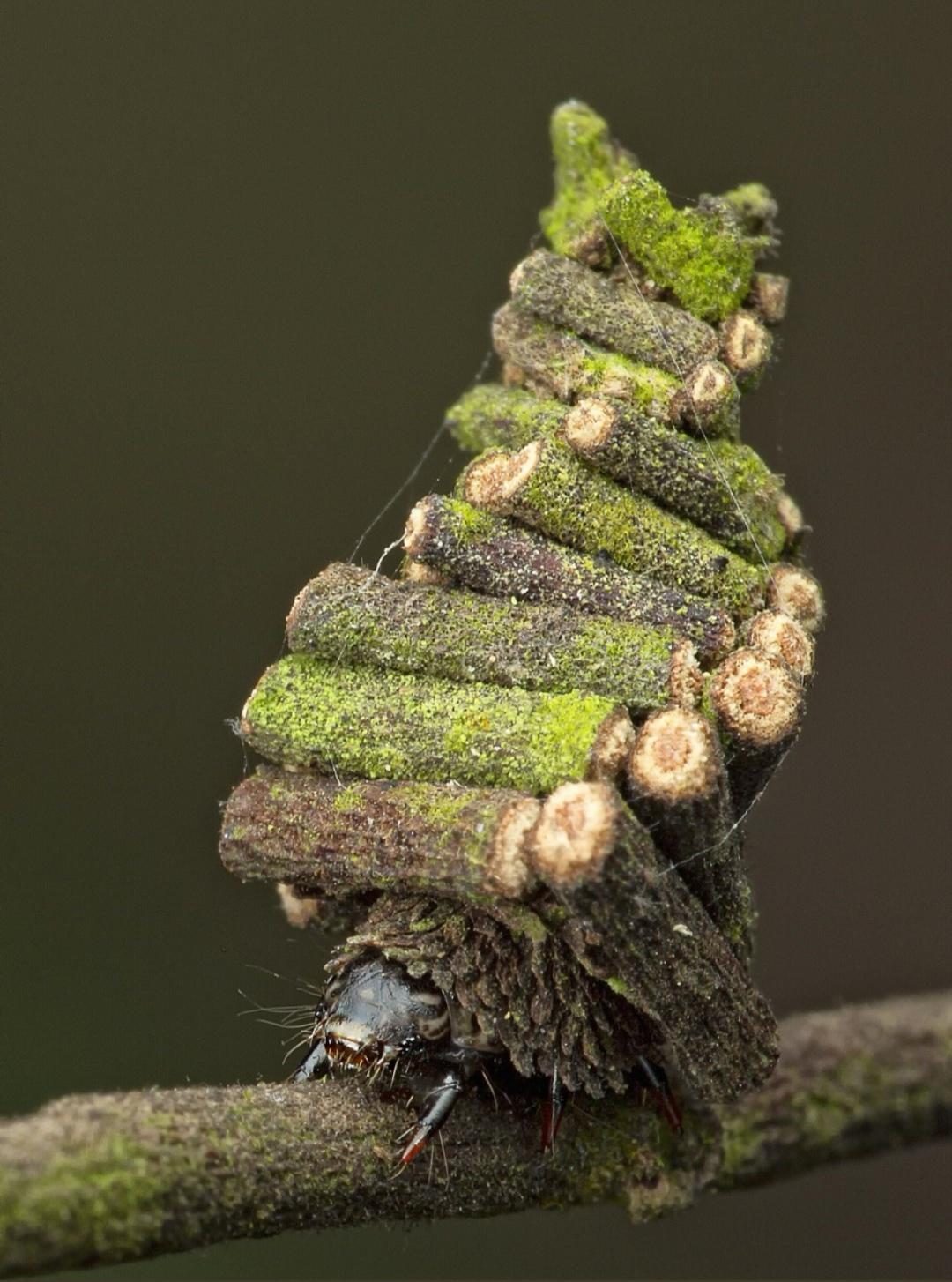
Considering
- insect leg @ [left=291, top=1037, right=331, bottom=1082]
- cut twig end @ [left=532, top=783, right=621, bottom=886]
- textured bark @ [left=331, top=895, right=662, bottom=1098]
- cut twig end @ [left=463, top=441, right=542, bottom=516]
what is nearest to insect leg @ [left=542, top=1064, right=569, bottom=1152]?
textured bark @ [left=331, top=895, right=662, bottom=1098]

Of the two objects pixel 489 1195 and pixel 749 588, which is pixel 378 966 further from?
pixel 749 588

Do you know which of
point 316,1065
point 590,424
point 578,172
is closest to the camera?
point 316,1065

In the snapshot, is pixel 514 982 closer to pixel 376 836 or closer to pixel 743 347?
pixel 376 836

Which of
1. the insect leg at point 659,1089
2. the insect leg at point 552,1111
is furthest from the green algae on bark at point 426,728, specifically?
the insect leg at point 659,1089

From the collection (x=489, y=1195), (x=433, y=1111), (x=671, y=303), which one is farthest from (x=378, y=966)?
(x=671, y=303)

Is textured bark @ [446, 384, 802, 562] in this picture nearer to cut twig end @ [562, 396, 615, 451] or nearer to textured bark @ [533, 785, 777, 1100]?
cut twig end @ [562, 396, 615, 451]

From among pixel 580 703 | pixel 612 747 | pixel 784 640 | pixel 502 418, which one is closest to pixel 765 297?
pixel 502 418
